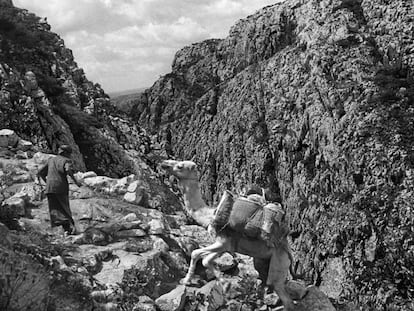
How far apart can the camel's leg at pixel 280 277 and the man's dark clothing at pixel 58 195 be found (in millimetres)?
4140

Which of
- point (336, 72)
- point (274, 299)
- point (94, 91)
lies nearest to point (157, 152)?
point (94, 91)

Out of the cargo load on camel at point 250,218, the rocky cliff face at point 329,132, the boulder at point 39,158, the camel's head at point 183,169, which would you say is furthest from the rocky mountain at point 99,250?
the rocky cliff face at point 329,132

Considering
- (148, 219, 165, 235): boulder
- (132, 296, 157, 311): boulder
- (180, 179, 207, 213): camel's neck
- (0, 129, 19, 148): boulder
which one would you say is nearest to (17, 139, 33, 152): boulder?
(0, 129, 19, 148): boulder

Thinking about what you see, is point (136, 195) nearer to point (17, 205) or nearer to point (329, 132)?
point (17, 205)

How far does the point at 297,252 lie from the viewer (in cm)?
5109

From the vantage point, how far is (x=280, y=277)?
22.8 ft

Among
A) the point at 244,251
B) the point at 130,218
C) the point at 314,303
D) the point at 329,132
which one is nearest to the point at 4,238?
the point at 244,251

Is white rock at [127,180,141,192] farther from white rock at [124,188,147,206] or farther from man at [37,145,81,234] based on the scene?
man at [37,145,81,234]

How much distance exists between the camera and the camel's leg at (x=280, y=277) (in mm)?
6934

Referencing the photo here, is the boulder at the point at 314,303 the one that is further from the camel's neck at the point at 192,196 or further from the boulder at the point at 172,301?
the camel's neck at the point at 192,196

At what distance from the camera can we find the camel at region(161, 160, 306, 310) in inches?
274

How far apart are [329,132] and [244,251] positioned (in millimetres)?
Answer: 44950

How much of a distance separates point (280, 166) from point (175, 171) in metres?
53.5

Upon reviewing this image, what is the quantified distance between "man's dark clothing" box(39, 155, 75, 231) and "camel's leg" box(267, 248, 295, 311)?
163 inches
